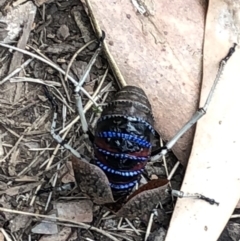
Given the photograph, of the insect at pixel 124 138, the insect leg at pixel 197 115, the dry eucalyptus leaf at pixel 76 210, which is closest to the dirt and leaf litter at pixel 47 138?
the dry eucalyptus leaf at pixel 76 210

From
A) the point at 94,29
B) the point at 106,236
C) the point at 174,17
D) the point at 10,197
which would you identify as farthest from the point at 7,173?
the point at 174,17

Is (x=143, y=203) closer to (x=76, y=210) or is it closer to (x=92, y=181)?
(x=92, y=181)

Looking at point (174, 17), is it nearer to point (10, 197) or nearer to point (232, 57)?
point (232, 57)

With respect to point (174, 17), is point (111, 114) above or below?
below

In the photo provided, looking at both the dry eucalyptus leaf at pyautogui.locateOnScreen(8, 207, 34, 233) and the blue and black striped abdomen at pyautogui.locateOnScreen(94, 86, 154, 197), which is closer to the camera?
the blue and black striped abdomen at pyautogui.locateOnScreen(94, 86, 154, 197)

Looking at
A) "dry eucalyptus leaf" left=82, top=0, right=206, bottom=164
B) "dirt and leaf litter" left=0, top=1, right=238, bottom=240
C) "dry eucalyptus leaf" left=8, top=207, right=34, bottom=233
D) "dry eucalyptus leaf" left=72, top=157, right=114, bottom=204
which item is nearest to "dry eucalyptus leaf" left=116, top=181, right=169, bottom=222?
"dry eucalyptus leaf" left=72, top=157, right=114, bottom=204

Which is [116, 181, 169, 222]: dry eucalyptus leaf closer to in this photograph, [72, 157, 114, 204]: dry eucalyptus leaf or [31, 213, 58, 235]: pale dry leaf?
[72, 157, 114, 204]: dry eucalyptus leaf
